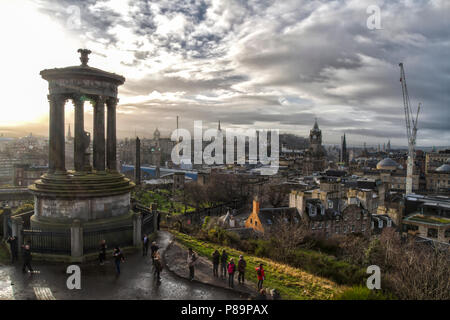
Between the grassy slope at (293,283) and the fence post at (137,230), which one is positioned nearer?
the grassy slope at (293,283)

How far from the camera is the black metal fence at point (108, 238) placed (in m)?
13.7

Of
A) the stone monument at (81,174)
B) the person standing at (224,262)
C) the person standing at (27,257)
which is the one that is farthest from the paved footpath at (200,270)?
the person standing at (27,257)

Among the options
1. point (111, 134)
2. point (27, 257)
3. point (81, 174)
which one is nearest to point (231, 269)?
point (27, 257)

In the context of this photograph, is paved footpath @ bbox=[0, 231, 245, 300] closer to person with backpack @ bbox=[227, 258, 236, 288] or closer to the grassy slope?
person with backpack @ bbox=[227, 258, 236, 288]

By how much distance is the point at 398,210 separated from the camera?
47031 millimetres

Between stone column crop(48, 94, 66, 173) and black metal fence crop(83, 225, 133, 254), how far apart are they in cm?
419

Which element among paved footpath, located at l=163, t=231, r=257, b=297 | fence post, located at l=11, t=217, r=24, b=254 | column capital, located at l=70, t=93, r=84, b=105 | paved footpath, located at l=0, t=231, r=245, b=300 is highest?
column capital, located at l=70, t=93, r=84, b=105

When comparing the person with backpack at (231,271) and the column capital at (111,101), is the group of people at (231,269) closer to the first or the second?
the person with backpack at (231,271)

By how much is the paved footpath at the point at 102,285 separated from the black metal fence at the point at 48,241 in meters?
0.67

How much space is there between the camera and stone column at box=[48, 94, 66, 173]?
1582 cm

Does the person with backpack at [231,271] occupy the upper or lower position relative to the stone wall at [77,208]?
lower

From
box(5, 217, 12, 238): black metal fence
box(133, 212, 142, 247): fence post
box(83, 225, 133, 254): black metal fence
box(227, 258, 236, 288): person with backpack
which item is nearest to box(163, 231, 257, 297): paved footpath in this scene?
box(227, 258, 236, 288): person with backpack

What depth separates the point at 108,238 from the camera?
1428 centimetres

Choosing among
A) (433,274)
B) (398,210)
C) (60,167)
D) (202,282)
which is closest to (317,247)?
(433,274)
